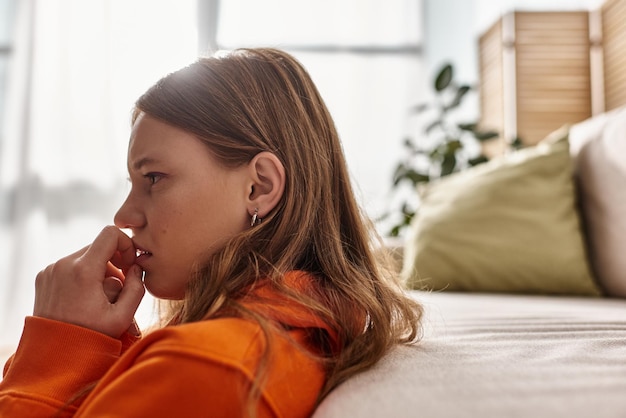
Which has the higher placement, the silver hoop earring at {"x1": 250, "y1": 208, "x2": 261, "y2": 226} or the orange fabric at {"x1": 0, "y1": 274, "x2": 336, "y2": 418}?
the silver hoop earring at {"x1": 250, "y1": 208, "x2": 261, "y2": 226}

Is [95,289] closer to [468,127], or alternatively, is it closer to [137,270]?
[137,270]

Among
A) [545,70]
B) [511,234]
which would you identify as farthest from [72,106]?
[511,234]

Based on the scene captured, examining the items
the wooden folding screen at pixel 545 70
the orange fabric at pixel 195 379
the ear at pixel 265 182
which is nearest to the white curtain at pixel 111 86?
the wooden folding screen at pixel 545 70

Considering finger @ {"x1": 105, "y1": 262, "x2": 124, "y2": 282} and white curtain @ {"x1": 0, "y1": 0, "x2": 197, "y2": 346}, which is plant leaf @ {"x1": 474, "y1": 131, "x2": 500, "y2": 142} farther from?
finger @ {"x1": 105, "y1": 262, "x2": 124, "y2": 282}

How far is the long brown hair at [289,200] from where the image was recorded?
2.42ft

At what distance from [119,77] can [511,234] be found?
7.25 ft

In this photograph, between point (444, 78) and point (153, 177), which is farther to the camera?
point (444, 78)

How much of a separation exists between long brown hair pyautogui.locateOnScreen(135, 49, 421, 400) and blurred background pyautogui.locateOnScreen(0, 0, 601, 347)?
204 cm

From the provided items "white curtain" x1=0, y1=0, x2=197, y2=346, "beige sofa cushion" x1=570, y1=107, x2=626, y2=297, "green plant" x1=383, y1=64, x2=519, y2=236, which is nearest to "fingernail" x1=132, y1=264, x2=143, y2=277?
"beige sofa cushion" x1=570, y1=107, x2=626, y2=297

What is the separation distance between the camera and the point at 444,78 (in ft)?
8.89

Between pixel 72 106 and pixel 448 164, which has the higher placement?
pixel 72 106

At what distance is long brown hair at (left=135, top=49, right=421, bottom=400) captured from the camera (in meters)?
0.74

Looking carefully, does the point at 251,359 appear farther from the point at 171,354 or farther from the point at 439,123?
the point at 439,123

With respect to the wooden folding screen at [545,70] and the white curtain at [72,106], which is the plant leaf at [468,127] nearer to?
the wooden folding screen at [545,70]
